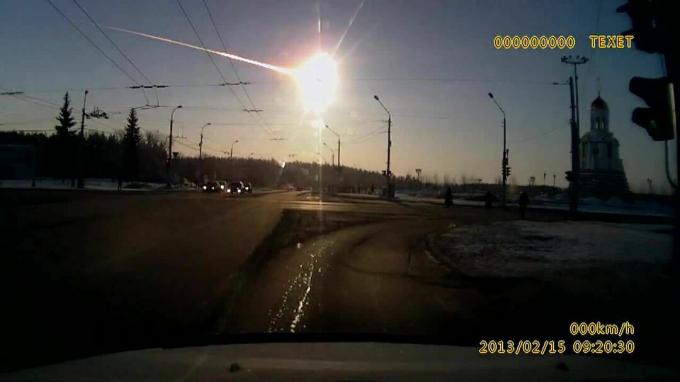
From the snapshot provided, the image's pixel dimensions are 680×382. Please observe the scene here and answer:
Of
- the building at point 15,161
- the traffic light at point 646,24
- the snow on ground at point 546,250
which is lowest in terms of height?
the snow on ground at point 546,250

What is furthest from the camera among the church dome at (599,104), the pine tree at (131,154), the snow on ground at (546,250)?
the pine tree at (131,154)

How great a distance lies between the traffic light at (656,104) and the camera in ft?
26.2

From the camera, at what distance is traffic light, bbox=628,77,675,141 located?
7.98 metres

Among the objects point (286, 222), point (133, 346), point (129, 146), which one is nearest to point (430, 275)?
point (133, 346)

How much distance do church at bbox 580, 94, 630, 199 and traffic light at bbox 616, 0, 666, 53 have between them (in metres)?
41.0

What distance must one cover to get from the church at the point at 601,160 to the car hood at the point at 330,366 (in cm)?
4604

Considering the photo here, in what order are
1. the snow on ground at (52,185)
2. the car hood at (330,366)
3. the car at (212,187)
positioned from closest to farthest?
1. the car hood at (330,366)
2. the snow on ground at (52,185)
3. the car at (212,187)

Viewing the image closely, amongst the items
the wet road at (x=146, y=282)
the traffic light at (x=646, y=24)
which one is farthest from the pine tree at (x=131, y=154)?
the traffic light at (x=646, y=24)

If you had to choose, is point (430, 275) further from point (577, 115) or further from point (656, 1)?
point (577, 115)

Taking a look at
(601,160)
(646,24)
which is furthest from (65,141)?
(646,24)

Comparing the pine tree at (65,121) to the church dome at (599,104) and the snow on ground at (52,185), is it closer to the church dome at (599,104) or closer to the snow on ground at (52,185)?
the snow on ground at (52,185)

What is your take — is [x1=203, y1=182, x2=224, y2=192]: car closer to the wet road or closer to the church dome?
the church dome

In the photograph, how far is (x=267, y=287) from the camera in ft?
34.2

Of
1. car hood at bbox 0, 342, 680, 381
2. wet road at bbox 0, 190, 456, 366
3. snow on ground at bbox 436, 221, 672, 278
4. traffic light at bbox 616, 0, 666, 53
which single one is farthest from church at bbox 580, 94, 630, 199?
car hood at bbox 0, 342, 680, 381
